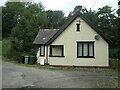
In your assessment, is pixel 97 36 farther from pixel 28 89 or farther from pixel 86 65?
pixel 28 89

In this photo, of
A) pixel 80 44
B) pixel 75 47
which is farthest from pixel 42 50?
pixel 80 44

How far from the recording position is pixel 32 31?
48.9m

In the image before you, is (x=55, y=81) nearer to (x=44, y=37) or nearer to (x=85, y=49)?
(x=85, y=49)

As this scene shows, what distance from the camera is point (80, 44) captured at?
29.7m

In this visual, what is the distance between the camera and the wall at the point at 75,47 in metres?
29.0

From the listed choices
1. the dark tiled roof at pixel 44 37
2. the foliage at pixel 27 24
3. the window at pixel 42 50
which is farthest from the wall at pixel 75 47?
the dark tiled roof at pixel 44 37

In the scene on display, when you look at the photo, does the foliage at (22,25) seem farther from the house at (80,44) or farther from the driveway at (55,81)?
the driveway at (55,81)

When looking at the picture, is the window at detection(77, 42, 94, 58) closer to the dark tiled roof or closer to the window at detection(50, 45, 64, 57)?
the window at detection(50, 45, 64, 57)

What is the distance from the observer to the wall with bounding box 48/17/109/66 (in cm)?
2905

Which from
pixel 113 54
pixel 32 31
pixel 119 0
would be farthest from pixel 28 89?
pixel 32 31

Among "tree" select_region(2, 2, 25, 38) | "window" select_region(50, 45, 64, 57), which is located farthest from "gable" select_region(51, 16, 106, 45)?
"tree" select_region(2, 2, 25, 38)

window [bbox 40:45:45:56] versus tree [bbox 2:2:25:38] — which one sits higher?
tree [bbox 2:2:25:38]

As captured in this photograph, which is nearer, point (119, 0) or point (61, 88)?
point (61, 88)

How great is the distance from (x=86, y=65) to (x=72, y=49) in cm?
223
